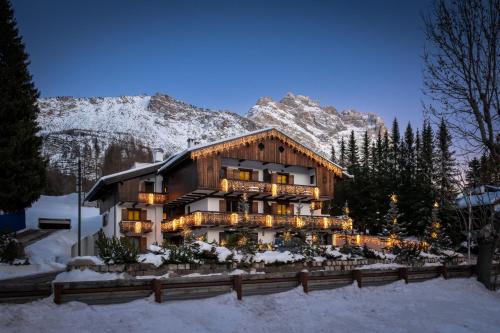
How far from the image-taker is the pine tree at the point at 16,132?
29734mm

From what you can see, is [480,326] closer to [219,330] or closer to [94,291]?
[219,330]

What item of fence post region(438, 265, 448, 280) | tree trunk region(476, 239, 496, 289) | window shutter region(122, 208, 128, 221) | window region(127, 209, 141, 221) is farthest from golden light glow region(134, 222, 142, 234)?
tree trunk region(476, 239, 496, 289)

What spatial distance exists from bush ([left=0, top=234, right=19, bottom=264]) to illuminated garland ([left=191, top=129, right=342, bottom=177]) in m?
14.0

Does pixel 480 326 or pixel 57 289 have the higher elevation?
pixel 57 289

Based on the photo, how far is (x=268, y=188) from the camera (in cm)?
4050

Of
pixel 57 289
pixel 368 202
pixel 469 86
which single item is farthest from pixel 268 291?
pixel 368 202

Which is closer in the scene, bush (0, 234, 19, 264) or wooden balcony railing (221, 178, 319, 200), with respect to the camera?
bush (0, 234, 19, 264)

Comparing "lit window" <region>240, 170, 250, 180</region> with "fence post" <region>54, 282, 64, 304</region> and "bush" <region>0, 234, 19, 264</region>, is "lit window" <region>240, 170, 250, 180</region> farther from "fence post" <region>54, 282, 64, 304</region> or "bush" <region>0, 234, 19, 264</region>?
"fence post" <region>54, 282, 64, 304</region>

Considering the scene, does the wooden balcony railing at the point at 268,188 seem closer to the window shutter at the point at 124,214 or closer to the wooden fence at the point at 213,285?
the window shutter at the point at 124,214

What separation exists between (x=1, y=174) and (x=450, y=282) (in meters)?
26.2

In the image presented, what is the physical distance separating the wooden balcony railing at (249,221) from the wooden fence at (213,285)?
52.8 ft

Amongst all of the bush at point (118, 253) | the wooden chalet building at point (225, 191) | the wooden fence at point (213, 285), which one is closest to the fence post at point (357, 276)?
the wooden fence at point (213, 285)

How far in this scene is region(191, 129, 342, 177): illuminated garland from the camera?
126 ft

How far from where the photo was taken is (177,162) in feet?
133
